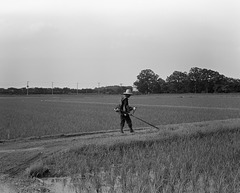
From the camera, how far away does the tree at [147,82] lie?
47656 millimetres

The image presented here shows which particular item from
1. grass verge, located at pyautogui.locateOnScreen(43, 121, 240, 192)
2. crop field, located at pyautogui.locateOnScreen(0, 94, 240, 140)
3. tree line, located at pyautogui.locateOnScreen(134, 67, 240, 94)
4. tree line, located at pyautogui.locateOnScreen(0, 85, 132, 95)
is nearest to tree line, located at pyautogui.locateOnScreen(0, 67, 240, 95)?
tree line, located at pyautogui.locateOnScreen(134, 67, 240, 94)

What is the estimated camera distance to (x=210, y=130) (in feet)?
27.5

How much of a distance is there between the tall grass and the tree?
39921mm

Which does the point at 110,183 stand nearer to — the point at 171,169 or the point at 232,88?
the point at 171,169

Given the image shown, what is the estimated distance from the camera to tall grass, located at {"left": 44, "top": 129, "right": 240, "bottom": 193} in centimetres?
393

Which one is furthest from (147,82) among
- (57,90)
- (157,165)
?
(157,165)

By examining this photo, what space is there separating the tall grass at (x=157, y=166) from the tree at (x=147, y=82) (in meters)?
39.9

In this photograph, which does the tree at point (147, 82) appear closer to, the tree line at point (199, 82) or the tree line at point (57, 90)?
the tree line at point (199, 82)

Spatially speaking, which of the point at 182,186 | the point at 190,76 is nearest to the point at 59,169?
the point at 182,186

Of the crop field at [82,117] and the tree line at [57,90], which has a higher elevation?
the tree line at [57,90]

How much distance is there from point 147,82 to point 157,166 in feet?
153

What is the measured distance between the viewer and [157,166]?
15.6 feet

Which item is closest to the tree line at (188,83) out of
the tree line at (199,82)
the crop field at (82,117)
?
the tree line at (199,82)

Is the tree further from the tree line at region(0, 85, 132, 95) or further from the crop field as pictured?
the crop field
